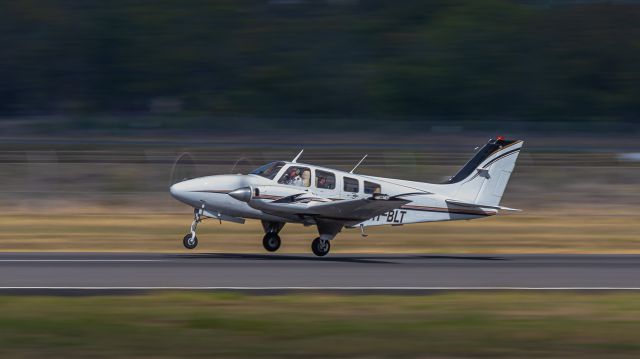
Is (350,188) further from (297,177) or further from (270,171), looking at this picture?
(270,171)

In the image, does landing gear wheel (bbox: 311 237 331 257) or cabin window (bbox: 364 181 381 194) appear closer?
landing gear wheel (bbox: 311 237 331 257)

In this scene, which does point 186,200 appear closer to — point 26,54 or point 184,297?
point 184,297

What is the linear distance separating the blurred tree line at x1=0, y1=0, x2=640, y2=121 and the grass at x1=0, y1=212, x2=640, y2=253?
41.8 m

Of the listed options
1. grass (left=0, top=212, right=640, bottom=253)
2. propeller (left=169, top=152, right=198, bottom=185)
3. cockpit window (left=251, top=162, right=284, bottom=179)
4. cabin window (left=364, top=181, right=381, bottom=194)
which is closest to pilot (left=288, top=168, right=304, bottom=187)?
cockpit window (left=251, top=162, right=284, bottom=179)

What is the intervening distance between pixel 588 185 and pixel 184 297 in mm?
29420

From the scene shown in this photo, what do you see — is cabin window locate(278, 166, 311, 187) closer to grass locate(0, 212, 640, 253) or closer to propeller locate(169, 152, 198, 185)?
grass locate(0, 212, 640, 253)

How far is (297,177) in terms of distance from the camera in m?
21.7

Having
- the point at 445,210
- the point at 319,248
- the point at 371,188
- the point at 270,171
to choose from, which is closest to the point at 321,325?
the point at 319,248

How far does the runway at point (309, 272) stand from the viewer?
53.6 feet

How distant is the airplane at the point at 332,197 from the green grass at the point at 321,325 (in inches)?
241

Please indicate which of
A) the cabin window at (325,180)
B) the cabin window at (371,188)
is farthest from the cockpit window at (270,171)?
the cabin window at (371,188)

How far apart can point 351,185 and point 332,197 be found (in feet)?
2.07

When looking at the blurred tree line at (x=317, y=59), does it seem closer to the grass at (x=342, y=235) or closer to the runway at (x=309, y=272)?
the grass at (x=342, y=235)

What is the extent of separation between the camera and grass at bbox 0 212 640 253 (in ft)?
81.2
